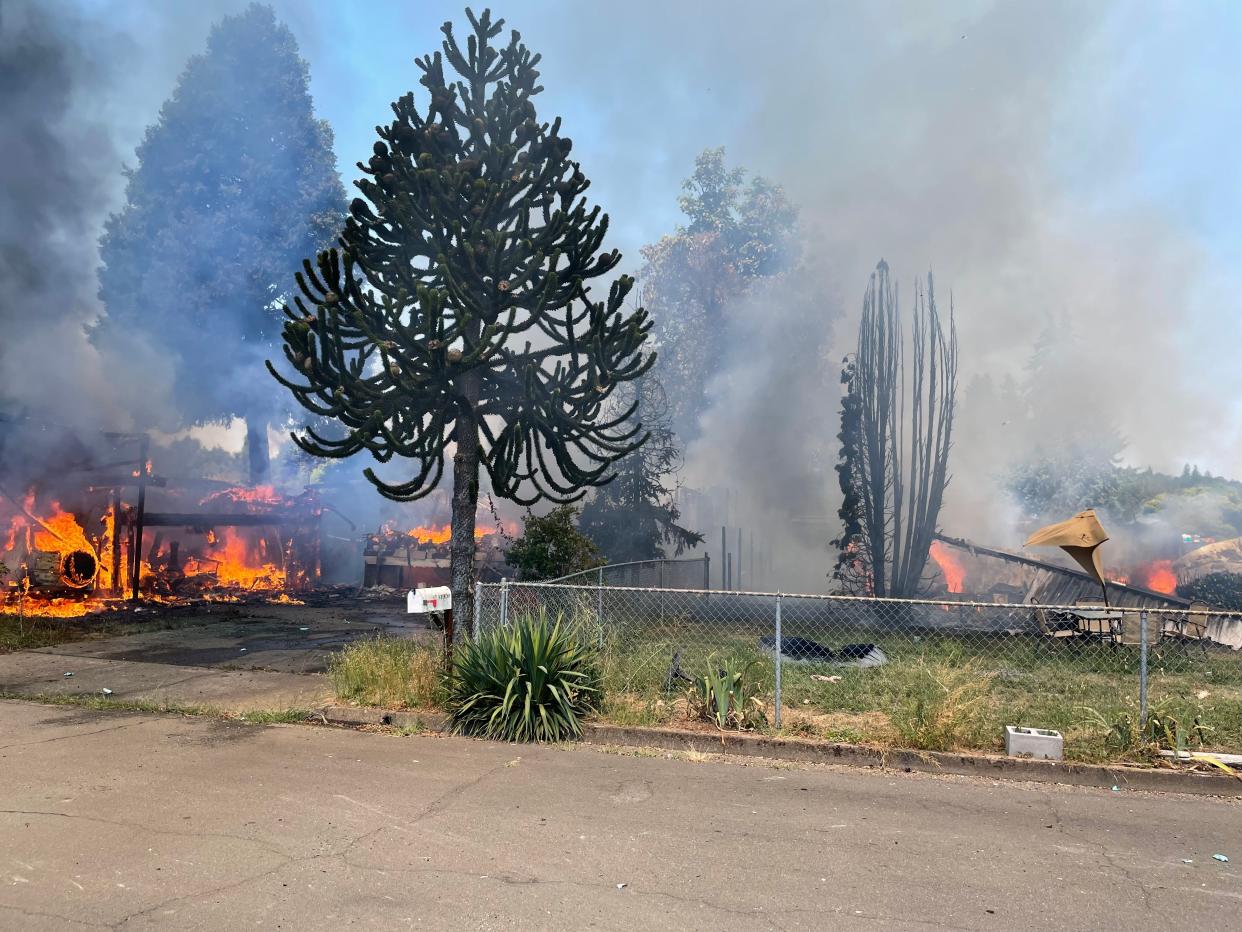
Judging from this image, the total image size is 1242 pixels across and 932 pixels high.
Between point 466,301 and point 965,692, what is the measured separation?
250 inches

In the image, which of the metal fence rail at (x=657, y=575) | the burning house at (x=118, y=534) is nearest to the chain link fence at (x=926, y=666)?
the metal fence rail at (x=657, y=575)

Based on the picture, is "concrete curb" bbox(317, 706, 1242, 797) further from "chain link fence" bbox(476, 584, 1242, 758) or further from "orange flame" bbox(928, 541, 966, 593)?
"orange flame" bbox(928, 541, 966, 593)

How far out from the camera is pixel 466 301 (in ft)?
27.6

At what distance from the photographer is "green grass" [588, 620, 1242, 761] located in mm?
6570

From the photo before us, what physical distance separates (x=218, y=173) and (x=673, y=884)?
28.6 m

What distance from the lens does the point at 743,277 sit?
113 ft

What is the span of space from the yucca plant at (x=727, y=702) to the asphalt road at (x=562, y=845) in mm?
810

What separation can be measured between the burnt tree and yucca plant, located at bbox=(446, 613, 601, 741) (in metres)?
13.3

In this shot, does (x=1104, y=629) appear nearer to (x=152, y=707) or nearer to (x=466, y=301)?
(x=466, y=301)

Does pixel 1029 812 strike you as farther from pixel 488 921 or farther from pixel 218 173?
pixel 218 173

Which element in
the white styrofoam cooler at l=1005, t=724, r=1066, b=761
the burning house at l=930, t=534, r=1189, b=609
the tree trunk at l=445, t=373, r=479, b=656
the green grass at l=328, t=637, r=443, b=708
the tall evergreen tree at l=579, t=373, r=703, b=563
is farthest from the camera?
→ the tall evergreen tree at l=579, t=373, r=703, b=563

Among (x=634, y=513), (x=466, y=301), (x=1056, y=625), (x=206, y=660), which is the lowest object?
(x=206, y=660)

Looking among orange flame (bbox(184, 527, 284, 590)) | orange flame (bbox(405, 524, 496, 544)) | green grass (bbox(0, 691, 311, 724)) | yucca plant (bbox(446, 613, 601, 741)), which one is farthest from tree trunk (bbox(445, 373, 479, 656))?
orange flame (bbox(405, 524, 496, 544))

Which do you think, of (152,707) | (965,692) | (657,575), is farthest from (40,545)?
(965,692)
